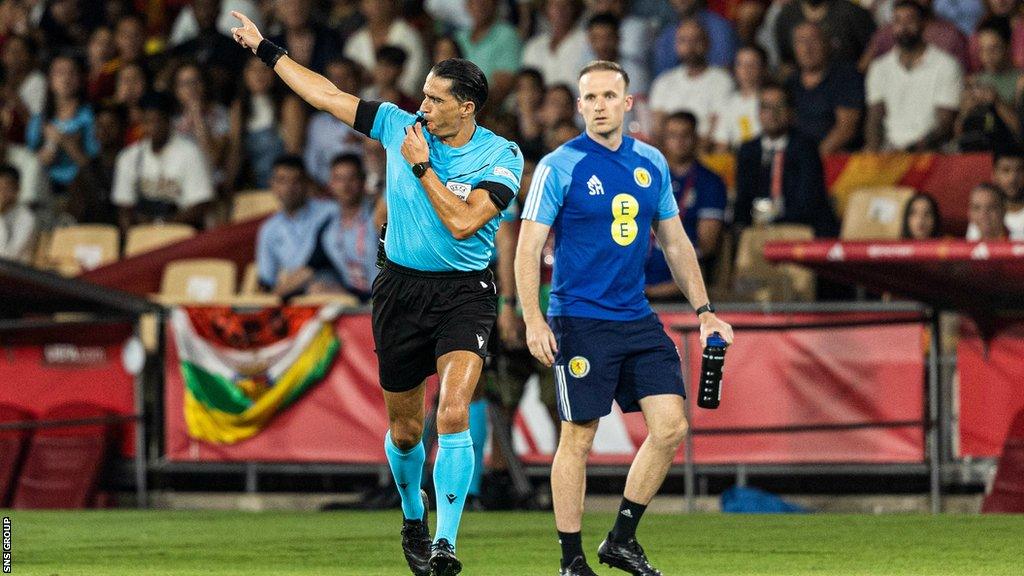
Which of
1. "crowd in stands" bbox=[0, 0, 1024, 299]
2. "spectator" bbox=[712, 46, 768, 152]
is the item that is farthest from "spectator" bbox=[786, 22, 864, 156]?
"spectator" bbox=[712, 46, 768, 152]

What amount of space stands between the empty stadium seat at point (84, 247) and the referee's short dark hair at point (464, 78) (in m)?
9.09

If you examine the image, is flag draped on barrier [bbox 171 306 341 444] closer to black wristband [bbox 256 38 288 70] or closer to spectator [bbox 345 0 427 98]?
spectator [bbox 345 0 427 98]

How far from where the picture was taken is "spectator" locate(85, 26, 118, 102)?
1834 centimetres

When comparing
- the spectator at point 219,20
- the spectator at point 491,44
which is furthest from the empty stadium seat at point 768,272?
the spectator at point 219,20

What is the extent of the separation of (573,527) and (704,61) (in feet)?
27.5

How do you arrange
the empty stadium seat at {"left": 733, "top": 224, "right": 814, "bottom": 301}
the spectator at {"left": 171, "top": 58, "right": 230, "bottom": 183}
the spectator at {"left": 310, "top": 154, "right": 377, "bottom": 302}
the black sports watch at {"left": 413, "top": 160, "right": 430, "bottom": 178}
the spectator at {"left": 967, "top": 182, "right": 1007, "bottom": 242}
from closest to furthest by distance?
the black sports watch at {"left": 413, "top": 160, "right": 430, "bottom": 178} → the spectator at {"left": 967, "top": 182, "right": 1007, "bottom": 242} → the empty stadium seat at {"left": 733, "top": 224, "right": 814, "bottom": 301} → the spectator at {"left": 310, "top": 154, "right": 377, "bottom": 302} → the spectator at {"left": 171, "top": 58, "right": 230, "bottom": 183}

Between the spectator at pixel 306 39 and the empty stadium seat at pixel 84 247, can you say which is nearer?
the empty stadium seat at pixel 84 247

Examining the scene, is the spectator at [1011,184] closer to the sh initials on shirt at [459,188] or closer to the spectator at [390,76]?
the spectator at [390,76]

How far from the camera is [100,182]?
17.3 metres

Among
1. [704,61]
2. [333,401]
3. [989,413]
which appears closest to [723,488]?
[989,413]

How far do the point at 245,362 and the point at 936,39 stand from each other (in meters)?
6.50

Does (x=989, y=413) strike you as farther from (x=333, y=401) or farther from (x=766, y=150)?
(x=333, y=401)

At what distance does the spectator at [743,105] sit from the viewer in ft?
48.4

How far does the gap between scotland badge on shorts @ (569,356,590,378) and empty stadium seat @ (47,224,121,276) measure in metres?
9.34
